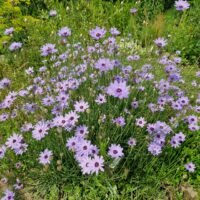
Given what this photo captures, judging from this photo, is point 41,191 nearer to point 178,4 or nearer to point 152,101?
point 152,101

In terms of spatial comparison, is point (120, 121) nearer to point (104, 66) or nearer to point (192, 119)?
point (104, 66)

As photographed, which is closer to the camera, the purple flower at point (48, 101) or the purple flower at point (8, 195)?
the purple flower at point (8, 195)

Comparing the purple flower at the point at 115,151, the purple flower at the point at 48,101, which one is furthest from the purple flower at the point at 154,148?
the purple flower at the point at 48,101

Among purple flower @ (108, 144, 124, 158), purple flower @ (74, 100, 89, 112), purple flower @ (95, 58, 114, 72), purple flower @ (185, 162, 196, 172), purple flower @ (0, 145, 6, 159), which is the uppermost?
purple flower @ (95, 58, 114, 72)

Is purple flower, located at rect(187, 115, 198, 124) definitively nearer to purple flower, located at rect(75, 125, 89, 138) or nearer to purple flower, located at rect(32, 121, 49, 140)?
purple flower, located at rect(75, 125, 89, 138)

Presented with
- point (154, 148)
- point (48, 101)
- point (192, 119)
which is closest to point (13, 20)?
point (48, 101)

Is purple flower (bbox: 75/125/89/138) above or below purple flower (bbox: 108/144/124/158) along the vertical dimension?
above

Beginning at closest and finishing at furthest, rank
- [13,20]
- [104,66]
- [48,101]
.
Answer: [104,66] < [48,101] < [13,20]

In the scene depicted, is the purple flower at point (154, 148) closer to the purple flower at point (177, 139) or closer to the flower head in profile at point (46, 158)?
the purple flower at point (177, 139)

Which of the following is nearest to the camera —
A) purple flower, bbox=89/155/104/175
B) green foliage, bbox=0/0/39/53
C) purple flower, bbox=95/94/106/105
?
purple flower, bbox=89/155/104/175

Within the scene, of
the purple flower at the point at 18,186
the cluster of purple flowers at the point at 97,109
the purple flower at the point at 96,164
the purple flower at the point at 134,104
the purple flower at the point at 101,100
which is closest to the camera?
the purple flower at the point at 96,164

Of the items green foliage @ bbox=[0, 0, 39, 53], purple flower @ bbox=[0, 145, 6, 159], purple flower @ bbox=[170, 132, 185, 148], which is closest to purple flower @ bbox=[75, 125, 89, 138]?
purple flower @ bbox=[0, 145, 6, 159]
